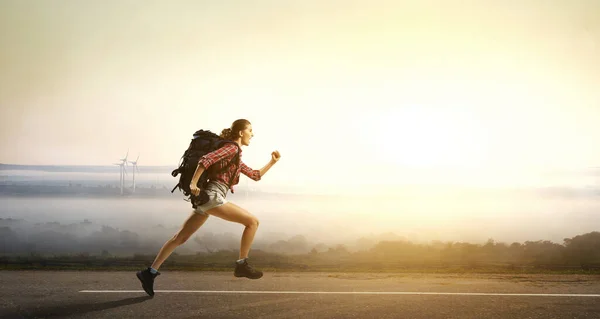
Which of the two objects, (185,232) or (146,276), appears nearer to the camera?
(185,232)

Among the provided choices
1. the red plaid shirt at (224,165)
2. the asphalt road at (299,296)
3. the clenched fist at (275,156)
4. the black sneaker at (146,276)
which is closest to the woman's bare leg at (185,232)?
the black sneaker at (146,276)

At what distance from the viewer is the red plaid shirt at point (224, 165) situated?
6.17m

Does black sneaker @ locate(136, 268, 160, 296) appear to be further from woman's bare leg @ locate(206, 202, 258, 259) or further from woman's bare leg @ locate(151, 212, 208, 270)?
woman's bare leg @ locate(206, 202, 258, 259)

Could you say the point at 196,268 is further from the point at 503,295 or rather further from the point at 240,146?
the point at 503,295

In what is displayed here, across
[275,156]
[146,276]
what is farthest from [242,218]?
[146,276]

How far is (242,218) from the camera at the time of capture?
6.62 m

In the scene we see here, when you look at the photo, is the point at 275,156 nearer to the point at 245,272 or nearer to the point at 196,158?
the point at 196,158

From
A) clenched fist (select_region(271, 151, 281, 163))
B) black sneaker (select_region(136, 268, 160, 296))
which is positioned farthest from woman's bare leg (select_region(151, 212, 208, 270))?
clenched fist (select_region(271, 151, 281, 163))

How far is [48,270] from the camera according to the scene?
10.2 meters

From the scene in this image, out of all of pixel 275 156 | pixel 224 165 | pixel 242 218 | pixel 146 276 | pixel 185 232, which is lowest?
pixel 146 276

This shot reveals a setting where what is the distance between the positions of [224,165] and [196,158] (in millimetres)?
331

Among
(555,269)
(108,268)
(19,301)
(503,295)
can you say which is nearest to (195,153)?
(19,301)

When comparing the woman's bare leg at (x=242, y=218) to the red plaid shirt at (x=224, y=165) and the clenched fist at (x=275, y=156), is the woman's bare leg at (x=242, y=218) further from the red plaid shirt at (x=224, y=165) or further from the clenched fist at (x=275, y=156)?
the clenched fist at (x=275, y=156)

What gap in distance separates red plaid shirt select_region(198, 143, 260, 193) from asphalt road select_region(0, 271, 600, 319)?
1534mm
